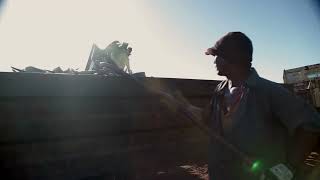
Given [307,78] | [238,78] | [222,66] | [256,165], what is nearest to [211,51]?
[222,66]

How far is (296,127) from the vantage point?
2.06 meters

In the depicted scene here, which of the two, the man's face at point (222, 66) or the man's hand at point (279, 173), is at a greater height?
the man's face at point (222, 66)

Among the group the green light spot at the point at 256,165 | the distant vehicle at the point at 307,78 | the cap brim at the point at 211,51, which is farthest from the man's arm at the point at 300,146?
the distant vehicle at the point at 307,78

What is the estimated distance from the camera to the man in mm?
2088

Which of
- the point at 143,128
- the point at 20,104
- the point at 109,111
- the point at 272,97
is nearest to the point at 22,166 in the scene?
the point at 20,104

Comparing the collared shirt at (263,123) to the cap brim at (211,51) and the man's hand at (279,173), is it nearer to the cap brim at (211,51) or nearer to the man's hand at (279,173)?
the man's hand at (279,173)

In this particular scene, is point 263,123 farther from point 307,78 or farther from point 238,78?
point 307,78

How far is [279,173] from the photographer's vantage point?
6.75 feet

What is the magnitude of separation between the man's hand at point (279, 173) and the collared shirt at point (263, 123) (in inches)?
5.1

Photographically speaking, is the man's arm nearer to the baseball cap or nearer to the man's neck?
the man's neck

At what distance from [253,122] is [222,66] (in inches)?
20.6

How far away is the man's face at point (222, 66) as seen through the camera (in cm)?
241

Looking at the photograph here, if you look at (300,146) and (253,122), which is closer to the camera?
(300,146)

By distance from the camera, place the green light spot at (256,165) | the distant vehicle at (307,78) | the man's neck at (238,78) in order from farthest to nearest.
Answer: the distant vehicle at (307,78) → the man's neck at (238,78) → the green light spot at (256,165)
